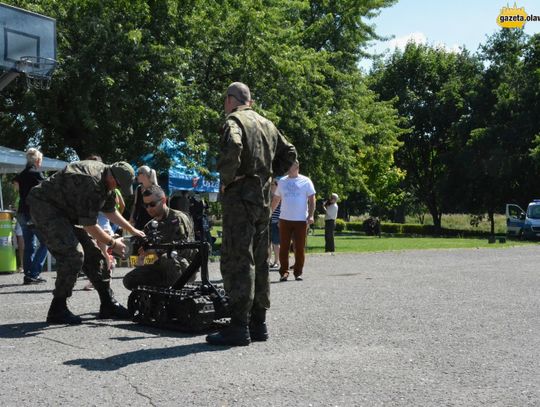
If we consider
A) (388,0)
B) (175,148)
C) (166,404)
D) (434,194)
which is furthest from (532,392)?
(434,194)

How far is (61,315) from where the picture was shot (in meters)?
7.69

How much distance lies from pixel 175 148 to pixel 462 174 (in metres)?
36.2

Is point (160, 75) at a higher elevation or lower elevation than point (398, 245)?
higher

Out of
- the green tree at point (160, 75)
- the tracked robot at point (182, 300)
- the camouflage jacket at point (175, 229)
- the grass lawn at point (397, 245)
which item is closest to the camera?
the tracked robot at point (182, 300)

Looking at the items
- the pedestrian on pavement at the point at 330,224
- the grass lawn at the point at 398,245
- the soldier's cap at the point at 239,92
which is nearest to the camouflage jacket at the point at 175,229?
the soldier's cap at the point at 239,92

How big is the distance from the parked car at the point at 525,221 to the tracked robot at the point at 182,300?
35919mm

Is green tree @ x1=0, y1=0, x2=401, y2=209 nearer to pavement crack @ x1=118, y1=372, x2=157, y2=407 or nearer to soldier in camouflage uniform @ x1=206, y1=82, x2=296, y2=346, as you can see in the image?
soldier in camouflage uniform @ x1=206, y1=82, x2=296, y2=346

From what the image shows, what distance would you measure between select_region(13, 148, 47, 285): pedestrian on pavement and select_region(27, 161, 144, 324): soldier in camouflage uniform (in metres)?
4.53

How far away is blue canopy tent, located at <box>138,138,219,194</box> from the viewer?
21345mm

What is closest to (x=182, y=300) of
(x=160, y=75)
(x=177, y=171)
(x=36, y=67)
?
(x=36, y=67)

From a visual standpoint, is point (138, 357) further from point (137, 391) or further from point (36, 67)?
point (36, 67)

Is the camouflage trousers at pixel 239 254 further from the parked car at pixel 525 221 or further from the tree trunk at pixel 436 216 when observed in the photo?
the tree trunk at pixel 436 216

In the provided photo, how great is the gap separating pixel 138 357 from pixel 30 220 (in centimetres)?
704

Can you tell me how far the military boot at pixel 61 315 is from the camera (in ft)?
25.2
